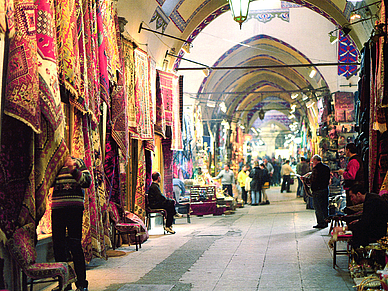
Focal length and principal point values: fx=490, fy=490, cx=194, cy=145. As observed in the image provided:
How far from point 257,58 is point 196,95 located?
4495mm

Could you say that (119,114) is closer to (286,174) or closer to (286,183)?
(286,174)

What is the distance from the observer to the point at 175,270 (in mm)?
5258

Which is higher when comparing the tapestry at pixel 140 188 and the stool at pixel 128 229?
the tapestry at pixel 140 188

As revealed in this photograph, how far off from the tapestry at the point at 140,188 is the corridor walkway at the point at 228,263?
0.51 m

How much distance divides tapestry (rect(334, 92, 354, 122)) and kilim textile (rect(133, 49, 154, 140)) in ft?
22.8

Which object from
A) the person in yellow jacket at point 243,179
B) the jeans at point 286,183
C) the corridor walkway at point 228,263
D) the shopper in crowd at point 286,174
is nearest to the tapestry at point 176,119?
Result: the corridor walkway at point 228,263

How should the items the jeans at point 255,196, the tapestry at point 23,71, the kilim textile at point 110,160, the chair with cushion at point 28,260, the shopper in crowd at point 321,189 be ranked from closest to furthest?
the tapestry at point 23,71 → the chair with cushion at point 28,260 → the kilim textile at point 110,160 → the shopper in crowd at point 321,189 → the jeans at point 255,196

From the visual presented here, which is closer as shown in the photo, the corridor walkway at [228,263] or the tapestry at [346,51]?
the corridor walkway at [228,263]

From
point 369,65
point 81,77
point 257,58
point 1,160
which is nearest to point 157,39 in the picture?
point 369,65

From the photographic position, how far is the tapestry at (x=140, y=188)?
8108 millimetres

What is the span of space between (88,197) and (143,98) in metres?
3.24

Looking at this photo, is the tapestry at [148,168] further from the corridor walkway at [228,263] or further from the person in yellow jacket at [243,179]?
the person in yellow jacket at [243,179]

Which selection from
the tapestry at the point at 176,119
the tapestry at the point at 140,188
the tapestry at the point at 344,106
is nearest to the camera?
the tapestry at the point at 140,188

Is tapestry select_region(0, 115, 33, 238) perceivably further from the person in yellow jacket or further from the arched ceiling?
the person in yellow jacket
